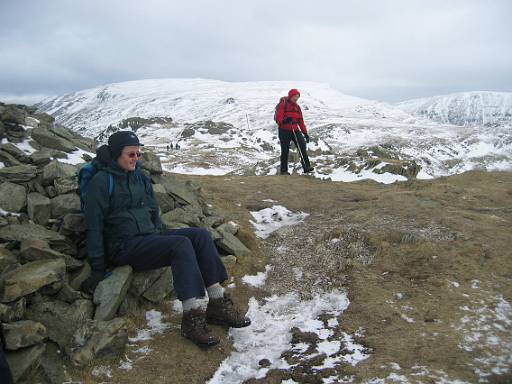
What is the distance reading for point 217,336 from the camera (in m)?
6.14

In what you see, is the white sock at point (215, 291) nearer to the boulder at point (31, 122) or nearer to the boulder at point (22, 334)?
the boulder at point (22, 334)

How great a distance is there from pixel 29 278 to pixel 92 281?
3.26 ft

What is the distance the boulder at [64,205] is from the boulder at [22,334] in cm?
287

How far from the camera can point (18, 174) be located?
7.96 metres

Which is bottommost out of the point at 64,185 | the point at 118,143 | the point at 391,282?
the point at 391,282

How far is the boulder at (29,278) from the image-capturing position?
5.16m

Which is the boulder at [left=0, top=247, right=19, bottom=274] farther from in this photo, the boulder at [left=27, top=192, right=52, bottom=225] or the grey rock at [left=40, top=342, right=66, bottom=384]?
the boulder at [left=27, top=192, right=52, bottom=225]

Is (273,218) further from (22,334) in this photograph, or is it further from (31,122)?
(22,334)

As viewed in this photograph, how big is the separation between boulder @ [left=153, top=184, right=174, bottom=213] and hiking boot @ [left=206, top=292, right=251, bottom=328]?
3.76 metres

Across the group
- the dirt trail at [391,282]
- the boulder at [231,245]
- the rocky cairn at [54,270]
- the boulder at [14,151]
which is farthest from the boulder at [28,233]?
the boulder at [231,245]

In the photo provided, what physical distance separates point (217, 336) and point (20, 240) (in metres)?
3.43

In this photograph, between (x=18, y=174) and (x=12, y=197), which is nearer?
(x=12, y=197)

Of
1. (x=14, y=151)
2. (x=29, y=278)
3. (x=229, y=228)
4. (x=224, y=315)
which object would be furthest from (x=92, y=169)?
(x=229, y=228)

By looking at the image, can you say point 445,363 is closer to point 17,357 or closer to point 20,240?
point 17,357
